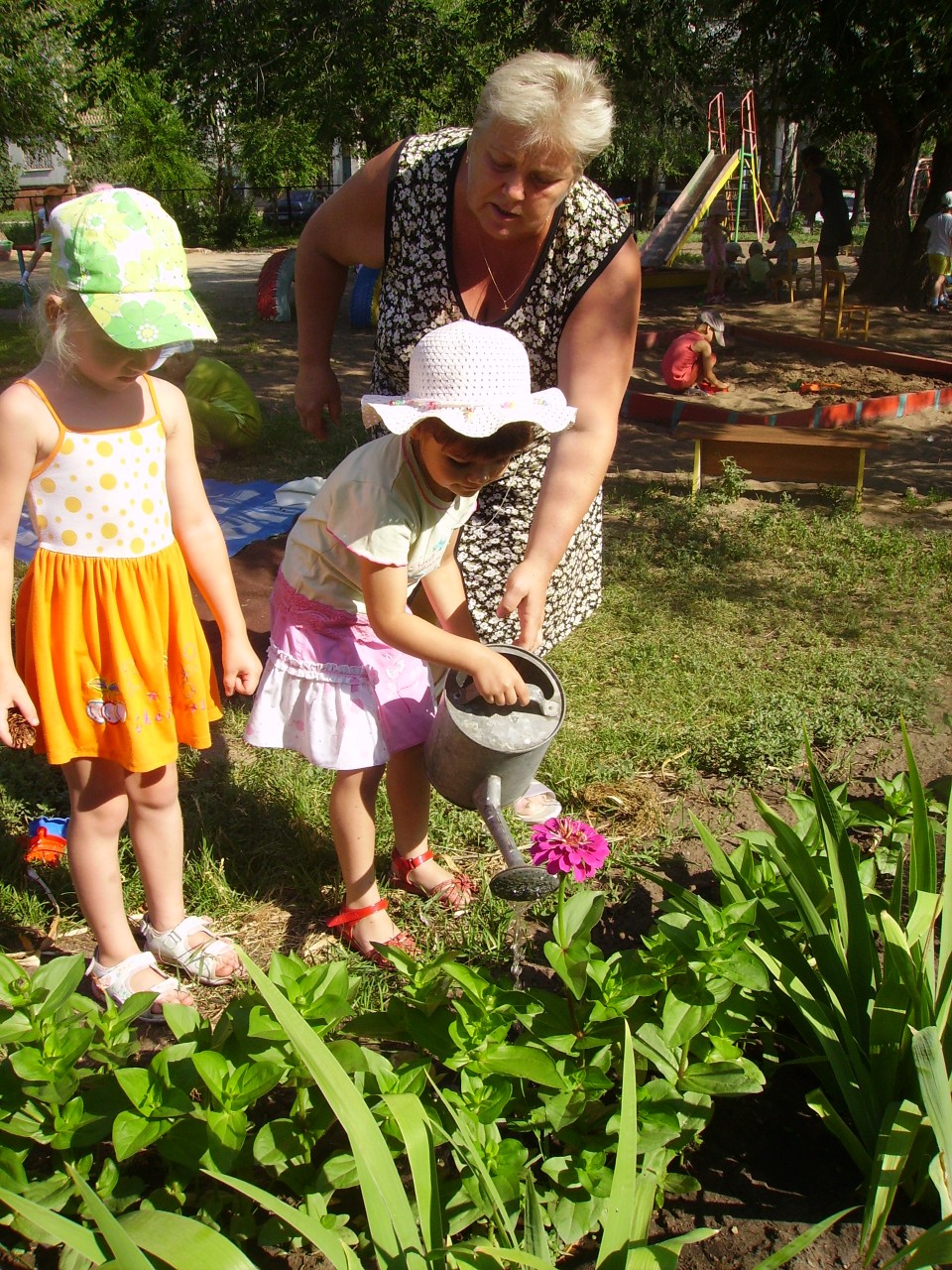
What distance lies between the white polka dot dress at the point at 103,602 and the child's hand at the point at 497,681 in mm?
596

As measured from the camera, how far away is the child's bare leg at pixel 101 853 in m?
2.06

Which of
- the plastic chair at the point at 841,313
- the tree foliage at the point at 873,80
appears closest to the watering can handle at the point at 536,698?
the tree foliage at the point at 873,80

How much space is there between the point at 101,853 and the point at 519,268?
1527 mm

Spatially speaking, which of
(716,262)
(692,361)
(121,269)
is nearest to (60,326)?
(121,269)

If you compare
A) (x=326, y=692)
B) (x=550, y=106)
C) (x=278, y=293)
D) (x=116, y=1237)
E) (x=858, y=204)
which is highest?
(x=858, y=204)

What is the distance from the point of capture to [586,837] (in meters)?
1.70

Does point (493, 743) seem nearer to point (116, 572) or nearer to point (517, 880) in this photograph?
point (517, 880)

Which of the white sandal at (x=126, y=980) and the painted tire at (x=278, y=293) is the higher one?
the painted tire at (x=278, y=293)

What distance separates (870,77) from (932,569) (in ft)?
25.8

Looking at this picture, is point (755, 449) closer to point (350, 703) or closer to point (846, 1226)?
point (350, 703)

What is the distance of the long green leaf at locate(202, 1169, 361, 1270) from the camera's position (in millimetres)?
1299

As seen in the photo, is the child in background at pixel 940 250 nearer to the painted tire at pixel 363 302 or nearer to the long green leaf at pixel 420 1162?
the painted tire at pixel 363 302

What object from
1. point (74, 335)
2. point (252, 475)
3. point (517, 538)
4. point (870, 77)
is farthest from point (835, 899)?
point (870, 77)

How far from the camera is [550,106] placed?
1992mm
